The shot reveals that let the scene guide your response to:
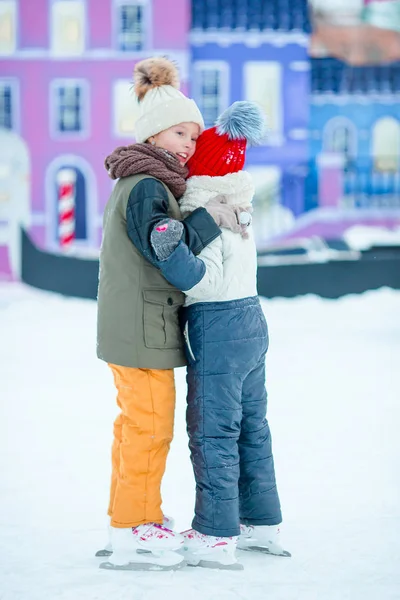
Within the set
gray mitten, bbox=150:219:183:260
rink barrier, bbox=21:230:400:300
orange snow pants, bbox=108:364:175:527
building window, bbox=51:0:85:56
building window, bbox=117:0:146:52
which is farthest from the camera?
building window, bbox=117:0:146:52

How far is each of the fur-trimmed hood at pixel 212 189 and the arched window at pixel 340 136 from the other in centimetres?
510

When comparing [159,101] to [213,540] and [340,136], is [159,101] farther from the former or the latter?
[340,136]

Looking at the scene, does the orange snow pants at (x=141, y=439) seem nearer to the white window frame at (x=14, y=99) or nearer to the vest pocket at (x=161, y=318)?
the vest pocket at (x=161, y=318)

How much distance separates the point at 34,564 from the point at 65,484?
53cm

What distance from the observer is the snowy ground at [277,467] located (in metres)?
1.59

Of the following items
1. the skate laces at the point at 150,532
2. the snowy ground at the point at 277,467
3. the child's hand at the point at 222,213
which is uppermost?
the child's hand at the point at 222,213

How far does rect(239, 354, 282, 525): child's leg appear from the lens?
1.72 m

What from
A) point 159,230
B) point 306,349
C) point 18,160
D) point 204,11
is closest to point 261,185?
point 204,11

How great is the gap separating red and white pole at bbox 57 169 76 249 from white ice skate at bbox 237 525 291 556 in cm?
519

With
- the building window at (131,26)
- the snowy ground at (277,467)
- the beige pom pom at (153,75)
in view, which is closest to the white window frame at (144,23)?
the building window at (131,26)

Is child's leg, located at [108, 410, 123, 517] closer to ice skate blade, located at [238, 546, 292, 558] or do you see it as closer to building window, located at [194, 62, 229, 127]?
ice skate blade, located at [238, 546, 292, 558]

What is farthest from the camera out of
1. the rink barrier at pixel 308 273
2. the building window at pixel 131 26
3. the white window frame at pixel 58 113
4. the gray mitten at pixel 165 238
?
the white window frame at pixel 58 113

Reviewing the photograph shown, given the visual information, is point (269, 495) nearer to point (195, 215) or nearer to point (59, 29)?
point (195, 215)

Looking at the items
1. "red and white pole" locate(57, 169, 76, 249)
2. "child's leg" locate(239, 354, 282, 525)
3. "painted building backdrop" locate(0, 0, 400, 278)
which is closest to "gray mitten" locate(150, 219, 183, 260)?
"child's leg" locate(239, 354, 282, 525)
